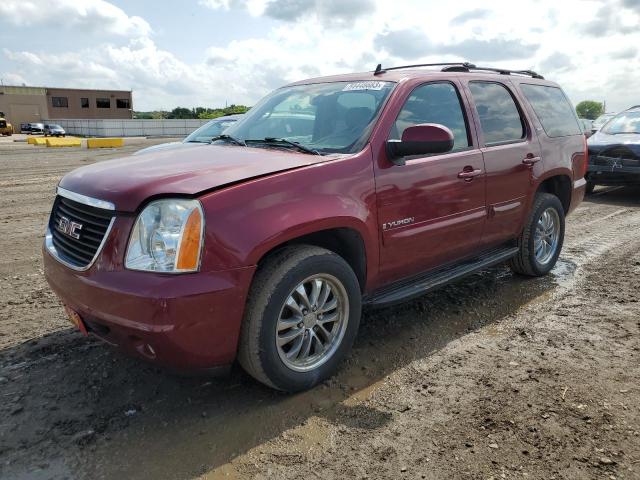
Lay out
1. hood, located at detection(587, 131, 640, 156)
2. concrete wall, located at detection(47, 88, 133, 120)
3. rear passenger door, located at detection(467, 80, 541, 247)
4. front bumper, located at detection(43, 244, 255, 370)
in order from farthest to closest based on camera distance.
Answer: concrete wall, located at detection(47, 88, 133, 120), hood, located at detection(587, 131, 640, 156), rear passenger door, located at detection(467, 80, 541, 247), front bumper, located at detection(43, 244, 255, 370)

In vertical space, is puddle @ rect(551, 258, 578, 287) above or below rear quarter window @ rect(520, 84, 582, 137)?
below

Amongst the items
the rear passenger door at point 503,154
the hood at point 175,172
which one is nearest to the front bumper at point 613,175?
the rear passenger door at point 503,154

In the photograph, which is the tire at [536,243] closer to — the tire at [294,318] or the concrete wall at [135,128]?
the tire at [294,318]

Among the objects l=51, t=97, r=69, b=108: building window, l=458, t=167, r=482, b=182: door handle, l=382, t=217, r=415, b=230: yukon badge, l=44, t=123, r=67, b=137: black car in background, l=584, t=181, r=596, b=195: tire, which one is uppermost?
l=51, t=97, r=69, b=108: building window

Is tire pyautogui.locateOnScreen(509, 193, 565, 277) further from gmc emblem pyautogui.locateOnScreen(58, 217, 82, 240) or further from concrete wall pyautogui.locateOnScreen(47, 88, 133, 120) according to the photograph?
concrete wall pyautogui.locateOnScreen(47, 88, 133, 120)

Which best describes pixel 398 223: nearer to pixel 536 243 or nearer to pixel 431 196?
pixel 431 196

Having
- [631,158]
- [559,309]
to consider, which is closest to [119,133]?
[631,158]

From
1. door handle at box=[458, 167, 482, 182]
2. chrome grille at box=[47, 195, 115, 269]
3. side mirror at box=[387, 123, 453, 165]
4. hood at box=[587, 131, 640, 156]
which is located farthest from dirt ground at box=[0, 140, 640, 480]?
hood at box=[587, 131, 640, 156]

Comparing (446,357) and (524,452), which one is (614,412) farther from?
(446,357)

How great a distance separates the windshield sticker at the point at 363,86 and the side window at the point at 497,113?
943 millimetres

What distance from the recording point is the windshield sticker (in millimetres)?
3772

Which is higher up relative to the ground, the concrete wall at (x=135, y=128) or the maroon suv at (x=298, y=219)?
the maroon suv at (x=298, y=219)

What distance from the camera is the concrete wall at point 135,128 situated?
50.3 m

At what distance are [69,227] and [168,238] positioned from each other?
84 cm
